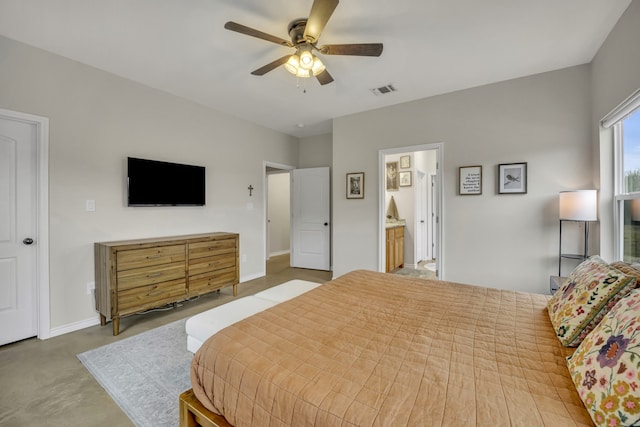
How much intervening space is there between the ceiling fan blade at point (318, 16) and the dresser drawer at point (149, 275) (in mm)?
2629

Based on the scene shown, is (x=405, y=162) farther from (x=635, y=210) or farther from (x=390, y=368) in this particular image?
(x=390, y=368)

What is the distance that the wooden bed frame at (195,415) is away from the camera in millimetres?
1077

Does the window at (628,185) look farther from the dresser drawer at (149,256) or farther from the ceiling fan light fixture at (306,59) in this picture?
the dresser drawer at (149,256)

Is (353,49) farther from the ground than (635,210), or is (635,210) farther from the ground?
(353,49)

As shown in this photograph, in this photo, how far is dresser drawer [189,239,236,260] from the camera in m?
3.16

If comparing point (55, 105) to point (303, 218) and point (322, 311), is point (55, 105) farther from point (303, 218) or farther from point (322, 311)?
point (303, 218)

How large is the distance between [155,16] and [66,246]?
2271 millimetres

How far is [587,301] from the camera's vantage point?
1.18 metres

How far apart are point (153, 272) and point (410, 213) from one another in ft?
14.6

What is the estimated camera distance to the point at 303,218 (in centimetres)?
535

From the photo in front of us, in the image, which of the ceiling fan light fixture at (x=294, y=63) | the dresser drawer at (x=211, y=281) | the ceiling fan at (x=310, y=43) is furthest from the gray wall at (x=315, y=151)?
A: the ceiling fan light fixture at (x=294, y=63)

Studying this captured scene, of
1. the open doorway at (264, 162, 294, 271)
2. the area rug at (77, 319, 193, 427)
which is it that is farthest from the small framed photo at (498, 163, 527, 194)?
the open doorway at (264, 162, 294, 271)

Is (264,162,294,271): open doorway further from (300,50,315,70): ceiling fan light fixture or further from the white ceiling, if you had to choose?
(300,50,315,70): ceiling fan light fixture

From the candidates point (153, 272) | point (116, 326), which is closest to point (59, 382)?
point (116, 326)
